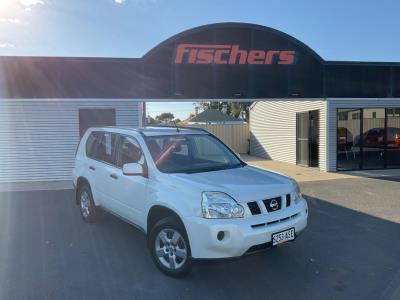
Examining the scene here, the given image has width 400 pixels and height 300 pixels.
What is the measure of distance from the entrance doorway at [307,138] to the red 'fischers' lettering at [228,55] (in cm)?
295

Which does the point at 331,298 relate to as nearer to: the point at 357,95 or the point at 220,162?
the point at 220,162

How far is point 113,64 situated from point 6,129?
401 centimetres

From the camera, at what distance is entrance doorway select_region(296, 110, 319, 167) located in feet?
47.8

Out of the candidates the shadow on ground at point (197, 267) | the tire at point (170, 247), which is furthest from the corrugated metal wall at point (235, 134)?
the tire at point (170, 247)

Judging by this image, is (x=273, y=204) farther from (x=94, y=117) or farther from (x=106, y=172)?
(x=94, y=117)

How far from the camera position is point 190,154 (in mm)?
5266

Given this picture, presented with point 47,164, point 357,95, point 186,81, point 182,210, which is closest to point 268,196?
point 182,210

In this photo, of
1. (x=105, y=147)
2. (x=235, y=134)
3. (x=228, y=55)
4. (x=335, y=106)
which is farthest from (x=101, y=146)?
(x=235, y=134)

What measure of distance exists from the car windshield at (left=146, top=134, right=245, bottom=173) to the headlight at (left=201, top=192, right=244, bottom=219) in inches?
31.2

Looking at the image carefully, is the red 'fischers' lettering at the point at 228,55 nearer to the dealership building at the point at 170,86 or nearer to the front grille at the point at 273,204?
the dealership building at the point at 170,86

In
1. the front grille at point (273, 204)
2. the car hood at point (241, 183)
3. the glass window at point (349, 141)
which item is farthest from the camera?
the glass window at point (349, 141)

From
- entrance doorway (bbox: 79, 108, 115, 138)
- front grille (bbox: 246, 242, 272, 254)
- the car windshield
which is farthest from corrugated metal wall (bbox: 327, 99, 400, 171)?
front grille (bbox: 246, 242, 272, 254)

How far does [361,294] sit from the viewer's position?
390 cm

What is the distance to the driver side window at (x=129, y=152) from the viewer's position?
197 inches
